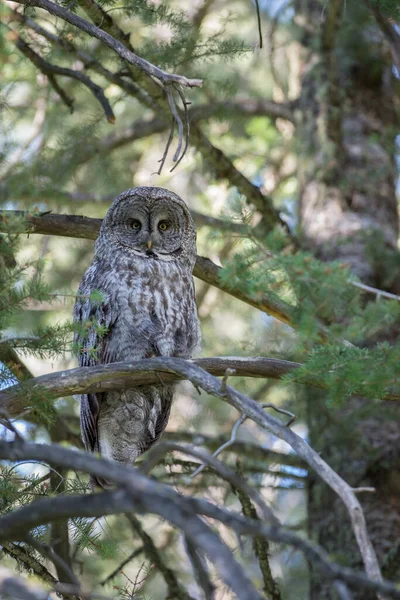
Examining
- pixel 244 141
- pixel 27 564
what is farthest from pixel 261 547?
pixel 244 141

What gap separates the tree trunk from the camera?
5.46 meters

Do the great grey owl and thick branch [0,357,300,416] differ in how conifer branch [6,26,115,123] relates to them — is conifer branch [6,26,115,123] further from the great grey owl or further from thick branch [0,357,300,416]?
thick branch [0,357,300,416]

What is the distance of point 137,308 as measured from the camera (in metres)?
4.45

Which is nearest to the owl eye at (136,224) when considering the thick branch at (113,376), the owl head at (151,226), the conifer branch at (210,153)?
the owl head at (151,226)

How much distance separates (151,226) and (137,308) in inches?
27.2

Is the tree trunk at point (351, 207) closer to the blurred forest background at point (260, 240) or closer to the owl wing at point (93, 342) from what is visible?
the blurred forest background at point (260, 240)

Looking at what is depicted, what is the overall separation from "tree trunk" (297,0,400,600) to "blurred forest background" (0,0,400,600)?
0.01 metres

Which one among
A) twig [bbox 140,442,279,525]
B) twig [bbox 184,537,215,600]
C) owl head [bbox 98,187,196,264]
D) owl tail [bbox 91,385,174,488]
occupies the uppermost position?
owl head [bbox 98,187,196,264]

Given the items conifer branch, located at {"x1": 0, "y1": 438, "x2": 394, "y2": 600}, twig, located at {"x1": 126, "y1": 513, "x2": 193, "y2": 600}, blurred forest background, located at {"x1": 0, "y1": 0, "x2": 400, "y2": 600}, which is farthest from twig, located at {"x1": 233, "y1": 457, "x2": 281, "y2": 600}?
conifer branch, located at {"x1": 0, "y1": 438, "x2": 394, "y2": 600}

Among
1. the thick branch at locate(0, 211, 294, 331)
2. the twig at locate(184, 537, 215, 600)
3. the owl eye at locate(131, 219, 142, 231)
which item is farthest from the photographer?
the owl eye at locate(131, 219, 142, 231)

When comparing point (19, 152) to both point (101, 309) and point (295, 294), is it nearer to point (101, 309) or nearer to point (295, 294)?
point (101, 309)

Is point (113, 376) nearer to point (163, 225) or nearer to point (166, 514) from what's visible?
point (166, 514)

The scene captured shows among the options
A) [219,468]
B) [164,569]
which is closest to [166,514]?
[219,468]

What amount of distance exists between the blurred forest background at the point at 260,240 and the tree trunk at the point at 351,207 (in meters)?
0.01
